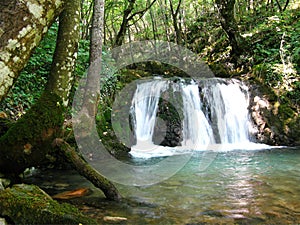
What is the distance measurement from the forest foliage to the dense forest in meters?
0.03

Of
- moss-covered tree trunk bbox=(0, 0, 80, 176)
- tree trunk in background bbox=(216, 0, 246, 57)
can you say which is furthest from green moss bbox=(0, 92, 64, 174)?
tree trunk in background bbox=(216, 0, 246, 57)

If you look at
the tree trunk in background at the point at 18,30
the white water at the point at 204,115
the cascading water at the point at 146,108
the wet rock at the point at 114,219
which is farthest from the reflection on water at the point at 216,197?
the cascading water at the point at 146,108

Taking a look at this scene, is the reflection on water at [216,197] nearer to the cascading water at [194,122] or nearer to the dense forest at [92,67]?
the dense forest at [92,67]

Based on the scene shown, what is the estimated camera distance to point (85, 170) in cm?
399

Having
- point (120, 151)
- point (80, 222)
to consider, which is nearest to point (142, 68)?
point (120, 151)

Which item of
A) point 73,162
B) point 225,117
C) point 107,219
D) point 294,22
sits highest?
point 294,22

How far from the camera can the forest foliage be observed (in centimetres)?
655

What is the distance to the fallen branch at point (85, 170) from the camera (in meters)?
3.89

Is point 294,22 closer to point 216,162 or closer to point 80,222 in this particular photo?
point 216,162

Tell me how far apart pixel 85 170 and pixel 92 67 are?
9.53ft

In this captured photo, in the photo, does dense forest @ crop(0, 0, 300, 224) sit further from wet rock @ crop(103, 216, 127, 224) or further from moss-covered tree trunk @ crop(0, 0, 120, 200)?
wet rock @ crop(103, 216, 127, 224)

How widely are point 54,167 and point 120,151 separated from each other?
226 cm

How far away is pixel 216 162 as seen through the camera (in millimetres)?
7227

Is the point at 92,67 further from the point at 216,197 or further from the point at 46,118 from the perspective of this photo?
the point at 216,197
